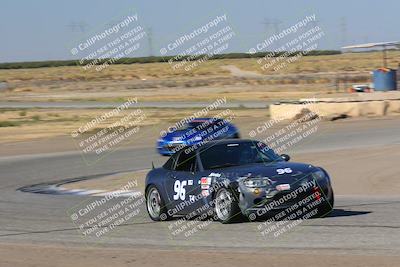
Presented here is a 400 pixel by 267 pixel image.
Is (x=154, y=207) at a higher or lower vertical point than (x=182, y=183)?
lower

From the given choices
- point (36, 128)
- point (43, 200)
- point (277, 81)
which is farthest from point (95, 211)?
point (277, 81)

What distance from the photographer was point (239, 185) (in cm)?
1182

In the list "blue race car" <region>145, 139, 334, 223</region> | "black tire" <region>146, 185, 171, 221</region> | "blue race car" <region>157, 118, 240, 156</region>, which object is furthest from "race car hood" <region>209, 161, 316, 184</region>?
"blue race car" <region>157, 118, 240, 156</region>

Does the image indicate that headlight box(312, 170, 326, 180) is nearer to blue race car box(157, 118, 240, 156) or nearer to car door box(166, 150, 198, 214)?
car door box(166, 150, 198, 214)

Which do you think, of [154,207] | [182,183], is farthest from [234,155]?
[154,207]

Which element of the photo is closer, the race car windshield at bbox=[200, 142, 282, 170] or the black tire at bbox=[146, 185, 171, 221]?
the race car windshield at bbox=[200, 142, 282, 170]

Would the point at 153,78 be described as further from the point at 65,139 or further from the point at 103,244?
the point at 103,244

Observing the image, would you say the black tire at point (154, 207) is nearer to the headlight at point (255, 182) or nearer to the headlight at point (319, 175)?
the headlight at point (255, 182)

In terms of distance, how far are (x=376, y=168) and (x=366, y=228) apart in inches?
398

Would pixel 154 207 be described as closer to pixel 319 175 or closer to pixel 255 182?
pixel 255 182

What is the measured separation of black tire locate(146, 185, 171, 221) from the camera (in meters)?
13.5

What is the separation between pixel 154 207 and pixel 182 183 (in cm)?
100

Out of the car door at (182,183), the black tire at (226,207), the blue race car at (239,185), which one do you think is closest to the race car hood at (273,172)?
the blue race car at (239,185)

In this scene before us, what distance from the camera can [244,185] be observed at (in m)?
11.8
